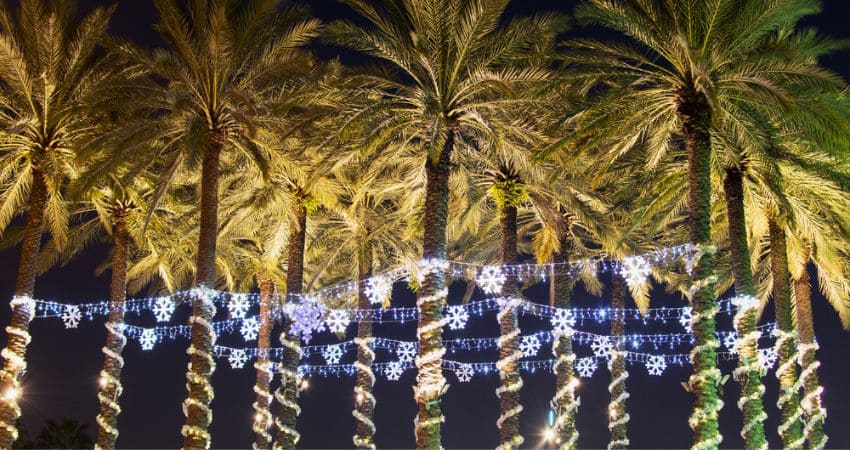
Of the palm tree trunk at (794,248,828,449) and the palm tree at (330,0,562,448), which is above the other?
the palm tree at (330,0,562,448)

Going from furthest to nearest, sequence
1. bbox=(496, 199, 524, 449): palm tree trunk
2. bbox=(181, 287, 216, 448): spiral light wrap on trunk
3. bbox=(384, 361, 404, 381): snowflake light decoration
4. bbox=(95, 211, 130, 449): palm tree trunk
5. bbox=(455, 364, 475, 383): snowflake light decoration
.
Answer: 1. bbox=(384, 361, 404, 381): snowflake light decoration
2. bbox=(455, 364, 475, 383): snowflake light decoration
3. bbox=(95, 211, 130, 449): palm tree trunk
4. bbox=(496, 199, 524, 449): palm tree trunk
5. bbox=(181, 287, 216, 448): spiral light wrap on trunk

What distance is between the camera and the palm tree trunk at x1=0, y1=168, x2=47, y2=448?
21.2 m

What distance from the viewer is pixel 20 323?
22.3 metres

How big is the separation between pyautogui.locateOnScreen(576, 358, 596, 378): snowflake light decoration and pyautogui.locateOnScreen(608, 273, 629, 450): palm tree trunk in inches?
37.9

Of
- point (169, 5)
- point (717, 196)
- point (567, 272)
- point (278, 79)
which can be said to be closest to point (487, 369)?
point (567, 272)

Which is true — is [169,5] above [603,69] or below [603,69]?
above

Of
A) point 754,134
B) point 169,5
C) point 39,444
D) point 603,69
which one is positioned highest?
→ point 169,5

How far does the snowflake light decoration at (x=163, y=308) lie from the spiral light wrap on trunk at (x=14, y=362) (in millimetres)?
3315

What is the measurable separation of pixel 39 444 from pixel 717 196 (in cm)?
2425

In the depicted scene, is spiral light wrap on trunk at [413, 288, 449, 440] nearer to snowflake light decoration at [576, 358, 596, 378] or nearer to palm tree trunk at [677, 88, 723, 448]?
palm tree trunk at [677, 88, 723, 448]

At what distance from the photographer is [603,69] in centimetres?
2052

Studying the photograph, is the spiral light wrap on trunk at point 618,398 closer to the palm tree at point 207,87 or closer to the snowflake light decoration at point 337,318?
the snowflake light decoration at point 337,318

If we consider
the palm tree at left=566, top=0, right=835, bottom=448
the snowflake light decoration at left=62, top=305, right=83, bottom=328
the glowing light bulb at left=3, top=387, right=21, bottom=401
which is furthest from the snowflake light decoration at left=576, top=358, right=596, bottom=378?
the glowing light bulb at left=3, top=387, right=21, bottom=401

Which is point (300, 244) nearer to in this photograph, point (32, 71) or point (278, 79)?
point (278, 79)
